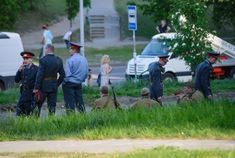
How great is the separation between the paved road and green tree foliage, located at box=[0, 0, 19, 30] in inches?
1155

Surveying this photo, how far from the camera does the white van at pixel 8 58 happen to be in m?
26.2

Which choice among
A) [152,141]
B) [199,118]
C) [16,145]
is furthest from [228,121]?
[16,145]

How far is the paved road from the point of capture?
11211 millimetres

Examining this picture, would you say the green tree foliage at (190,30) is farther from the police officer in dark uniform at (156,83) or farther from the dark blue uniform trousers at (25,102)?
the dark blue uniform trousers at (25,102)

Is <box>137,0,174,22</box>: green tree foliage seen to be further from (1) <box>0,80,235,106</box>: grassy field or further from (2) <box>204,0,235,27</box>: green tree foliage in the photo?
(1) <box>0,80,235,106</box>: grassy field

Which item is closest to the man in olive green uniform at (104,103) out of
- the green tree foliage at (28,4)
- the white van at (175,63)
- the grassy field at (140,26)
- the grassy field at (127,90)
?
the grassy field at (127,90)

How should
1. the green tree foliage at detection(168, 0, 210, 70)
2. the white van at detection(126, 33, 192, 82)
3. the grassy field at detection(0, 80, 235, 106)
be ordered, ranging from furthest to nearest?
the white van at detection(126, 33, 192, 82), the green tree foliage at detection(168, 0, 210, 70), the grassy field at detection(0, 80, 235, 106)

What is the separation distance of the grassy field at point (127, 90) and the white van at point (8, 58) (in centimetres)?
228

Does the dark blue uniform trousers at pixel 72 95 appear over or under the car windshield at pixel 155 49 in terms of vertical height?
under

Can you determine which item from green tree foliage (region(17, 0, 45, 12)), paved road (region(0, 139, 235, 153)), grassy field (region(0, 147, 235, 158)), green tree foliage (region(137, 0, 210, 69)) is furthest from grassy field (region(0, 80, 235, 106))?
green tree foliage (region(17, 0, 45, 12))

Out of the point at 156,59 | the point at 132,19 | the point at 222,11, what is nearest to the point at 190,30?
the point at 156,59

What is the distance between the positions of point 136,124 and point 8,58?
14239mm

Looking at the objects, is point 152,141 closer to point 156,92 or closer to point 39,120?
point 39,120

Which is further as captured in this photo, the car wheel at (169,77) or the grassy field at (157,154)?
Answer: the car wheel at (169,77)
